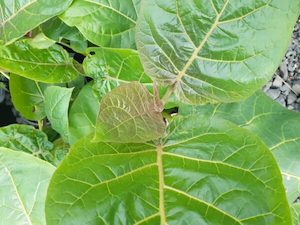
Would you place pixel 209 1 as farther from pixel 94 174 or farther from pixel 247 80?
pixel 94 174

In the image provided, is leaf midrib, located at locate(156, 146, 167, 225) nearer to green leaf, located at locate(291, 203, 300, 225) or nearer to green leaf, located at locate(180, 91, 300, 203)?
green leaf, located at locate(180, 91, 300, 203)

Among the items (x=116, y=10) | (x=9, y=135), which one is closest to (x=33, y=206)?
(x=9, y=135)

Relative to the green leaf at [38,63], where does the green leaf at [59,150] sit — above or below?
below

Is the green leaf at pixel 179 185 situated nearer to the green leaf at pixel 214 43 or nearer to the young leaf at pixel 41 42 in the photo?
the green leaf at pixel 214 43

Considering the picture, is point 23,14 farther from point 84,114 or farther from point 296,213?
point 296,213

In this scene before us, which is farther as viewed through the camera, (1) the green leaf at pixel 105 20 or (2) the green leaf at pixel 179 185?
(1) the green leaf at pixel 105 20

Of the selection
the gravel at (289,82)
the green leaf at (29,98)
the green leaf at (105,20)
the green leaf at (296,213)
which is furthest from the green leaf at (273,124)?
the gravel at (289,82)
